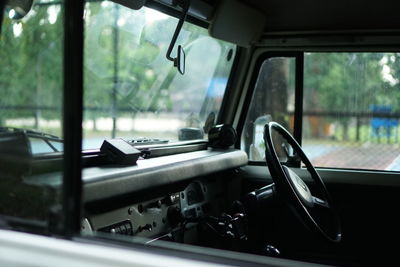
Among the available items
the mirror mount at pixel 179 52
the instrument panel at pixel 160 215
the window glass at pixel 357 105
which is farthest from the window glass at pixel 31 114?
the window glass at pixel 357 105

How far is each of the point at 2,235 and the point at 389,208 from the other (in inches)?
103

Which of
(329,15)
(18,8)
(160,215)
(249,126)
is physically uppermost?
(329,15)

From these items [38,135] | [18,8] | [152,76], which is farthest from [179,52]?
[38,135]

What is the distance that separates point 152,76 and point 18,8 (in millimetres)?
1796

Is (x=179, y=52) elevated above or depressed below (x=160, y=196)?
above

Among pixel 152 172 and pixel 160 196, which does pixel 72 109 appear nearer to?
pixel 152 172

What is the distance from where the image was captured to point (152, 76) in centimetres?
362

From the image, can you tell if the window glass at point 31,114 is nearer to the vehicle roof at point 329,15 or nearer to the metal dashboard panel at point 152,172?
the metal dashboard panel at point 152,172

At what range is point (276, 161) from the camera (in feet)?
8.06

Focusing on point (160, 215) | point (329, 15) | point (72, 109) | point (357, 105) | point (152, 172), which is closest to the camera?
point (72, 109)

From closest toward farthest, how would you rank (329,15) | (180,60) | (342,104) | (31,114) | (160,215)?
(31,114) < (160,215) < (180,60) < (329,15) < (342,104)

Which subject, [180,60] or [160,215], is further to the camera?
[180,60]

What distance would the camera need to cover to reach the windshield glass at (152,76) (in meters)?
3.07

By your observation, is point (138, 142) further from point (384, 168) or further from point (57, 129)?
point (384, 168)
